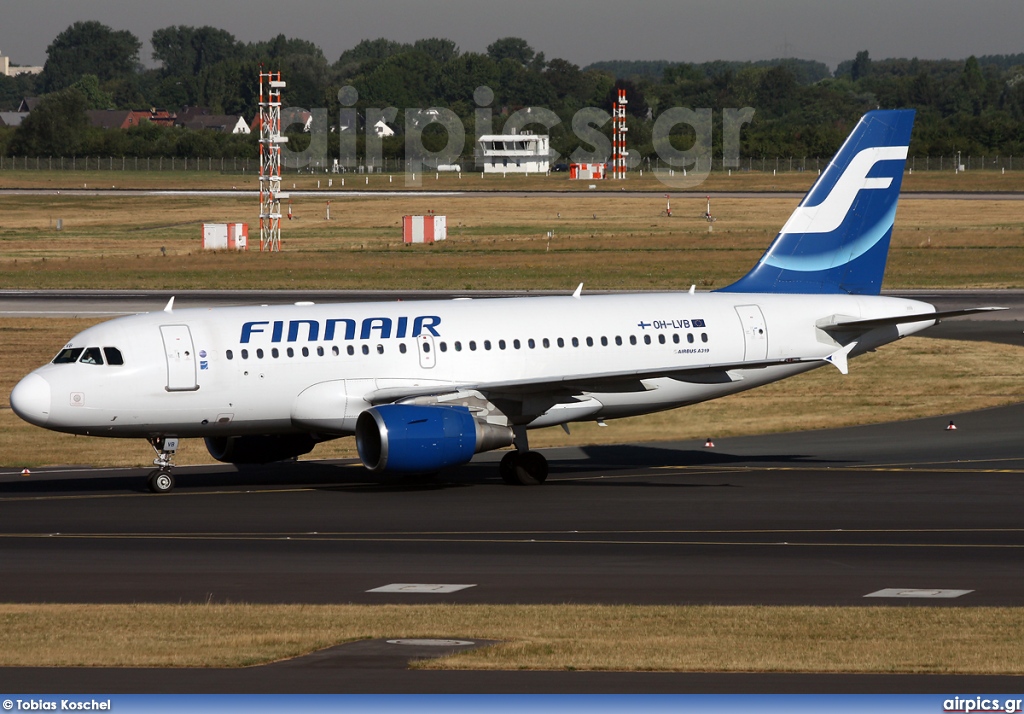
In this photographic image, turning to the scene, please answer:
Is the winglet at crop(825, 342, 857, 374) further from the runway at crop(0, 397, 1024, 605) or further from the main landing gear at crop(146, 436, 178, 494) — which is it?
the main landing gear at crop(146, 436, 178, 494)

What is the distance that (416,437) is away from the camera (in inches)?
1350

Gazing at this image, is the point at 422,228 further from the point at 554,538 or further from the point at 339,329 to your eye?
the point at 554,538

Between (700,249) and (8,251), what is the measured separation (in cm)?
5192

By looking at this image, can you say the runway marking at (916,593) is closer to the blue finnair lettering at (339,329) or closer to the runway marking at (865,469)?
the runway marking at (865,469)

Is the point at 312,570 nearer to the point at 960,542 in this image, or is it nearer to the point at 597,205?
the point at 960,542

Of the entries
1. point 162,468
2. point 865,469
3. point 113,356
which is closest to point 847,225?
point 865,469

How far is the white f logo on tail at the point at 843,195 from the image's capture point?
42.7 m

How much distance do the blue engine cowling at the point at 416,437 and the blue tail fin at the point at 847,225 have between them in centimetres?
1094

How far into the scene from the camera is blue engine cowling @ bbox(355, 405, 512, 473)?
34156 mm

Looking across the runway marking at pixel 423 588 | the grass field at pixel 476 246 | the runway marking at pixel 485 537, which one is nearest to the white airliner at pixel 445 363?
the runway marking at pixel 485 537

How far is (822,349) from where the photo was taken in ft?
133

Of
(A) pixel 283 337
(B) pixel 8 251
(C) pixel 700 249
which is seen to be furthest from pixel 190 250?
(A) pixel 283 337

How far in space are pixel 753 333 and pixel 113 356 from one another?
54.3 feet

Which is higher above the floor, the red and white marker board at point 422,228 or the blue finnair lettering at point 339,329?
the blue finnair lettering at point 339,329
